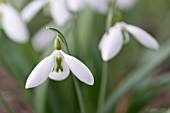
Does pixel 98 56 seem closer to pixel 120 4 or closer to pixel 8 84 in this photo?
pixel 120 4

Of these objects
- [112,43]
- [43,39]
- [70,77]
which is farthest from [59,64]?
[43,39]

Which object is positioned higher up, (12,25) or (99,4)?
(99,4)

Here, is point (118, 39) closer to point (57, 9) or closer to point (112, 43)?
point (112, 43)

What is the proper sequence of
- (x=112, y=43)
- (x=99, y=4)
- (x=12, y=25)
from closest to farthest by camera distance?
(x=112, y=43)
(x=12, y=25)
(x=99, y=4)

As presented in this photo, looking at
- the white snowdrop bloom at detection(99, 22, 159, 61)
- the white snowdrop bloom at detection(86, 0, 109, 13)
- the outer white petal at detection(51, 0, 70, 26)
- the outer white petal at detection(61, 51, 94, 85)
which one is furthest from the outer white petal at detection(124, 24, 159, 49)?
the white snowdrop bloom at detection(86, 0, 109, 13)

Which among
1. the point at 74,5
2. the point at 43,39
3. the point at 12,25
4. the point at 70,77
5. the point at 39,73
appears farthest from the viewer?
the point at 43,39

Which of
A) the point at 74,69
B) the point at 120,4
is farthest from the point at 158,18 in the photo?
the point at 74,69

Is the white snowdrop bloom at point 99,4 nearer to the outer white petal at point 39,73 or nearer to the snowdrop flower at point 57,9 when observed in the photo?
the snowdrop flower at point 57,9

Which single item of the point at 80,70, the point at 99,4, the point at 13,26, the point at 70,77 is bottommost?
the point at 80,70
